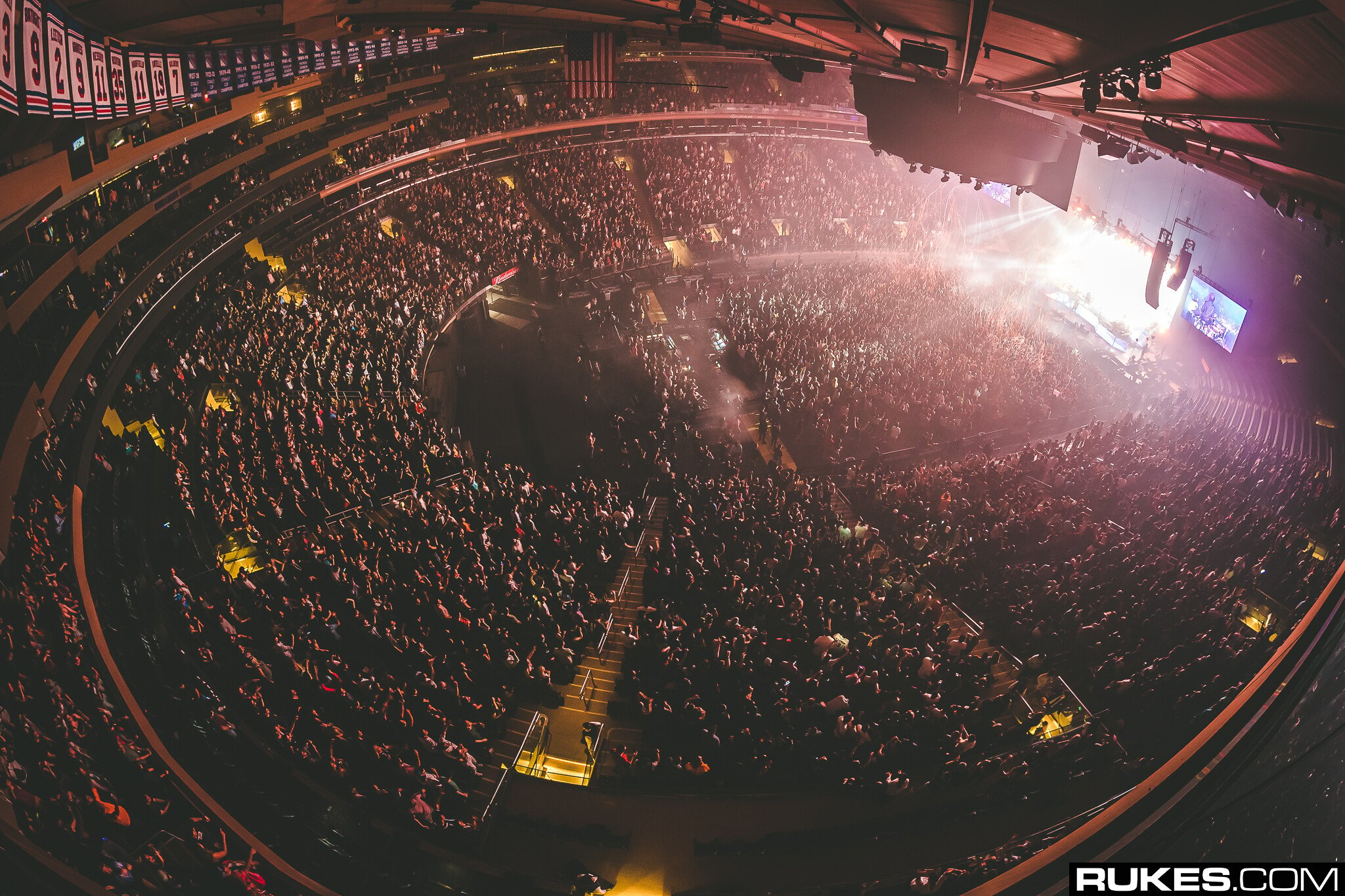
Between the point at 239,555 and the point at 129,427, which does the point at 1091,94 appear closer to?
the point at 239,555

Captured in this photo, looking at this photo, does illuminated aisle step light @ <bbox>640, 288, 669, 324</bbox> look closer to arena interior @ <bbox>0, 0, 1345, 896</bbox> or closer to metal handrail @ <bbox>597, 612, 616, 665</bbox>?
arena interior @ <bbox>0, 0, 1345, 896</bbox>

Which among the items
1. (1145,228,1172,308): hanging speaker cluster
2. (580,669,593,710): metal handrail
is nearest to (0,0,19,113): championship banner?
(580,669,593,710): metal handrail

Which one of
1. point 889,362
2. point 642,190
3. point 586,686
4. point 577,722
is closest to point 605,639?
point 586,686

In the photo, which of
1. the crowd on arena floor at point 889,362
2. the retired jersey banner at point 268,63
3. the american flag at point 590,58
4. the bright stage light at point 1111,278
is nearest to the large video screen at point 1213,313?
the bright stage light at point 1111,278

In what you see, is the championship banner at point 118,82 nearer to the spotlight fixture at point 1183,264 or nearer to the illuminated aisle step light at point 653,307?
the illuminated aisle step light at point 653,307

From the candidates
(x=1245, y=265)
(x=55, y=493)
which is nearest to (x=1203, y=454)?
(x=1245, y=265)

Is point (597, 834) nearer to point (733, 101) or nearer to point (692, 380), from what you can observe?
point (692, 380)
